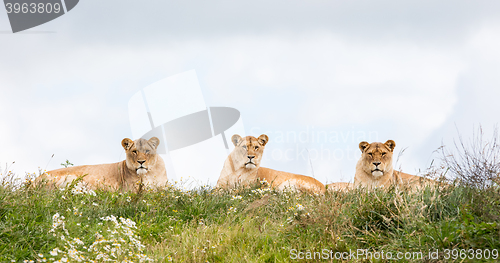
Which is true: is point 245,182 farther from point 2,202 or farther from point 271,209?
point 2,202

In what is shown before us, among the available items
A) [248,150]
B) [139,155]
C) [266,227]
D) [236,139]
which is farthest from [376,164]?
[139,155]

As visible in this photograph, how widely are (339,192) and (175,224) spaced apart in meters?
2.97

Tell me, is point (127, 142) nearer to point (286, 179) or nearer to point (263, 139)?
point (263, 139)

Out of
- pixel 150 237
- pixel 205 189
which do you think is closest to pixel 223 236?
pixel 150 237

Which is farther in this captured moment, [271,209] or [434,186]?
[271,209]

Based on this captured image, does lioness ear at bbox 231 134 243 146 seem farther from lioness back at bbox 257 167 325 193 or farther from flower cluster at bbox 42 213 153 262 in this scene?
flower cluster at bbox 42 213 153 262

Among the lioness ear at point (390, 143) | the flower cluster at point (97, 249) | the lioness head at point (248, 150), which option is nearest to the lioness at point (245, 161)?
the lioness head at point (248, 150)

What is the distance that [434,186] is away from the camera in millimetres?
6418

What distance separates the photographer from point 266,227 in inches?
265

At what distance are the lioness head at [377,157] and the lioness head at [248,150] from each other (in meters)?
2.81

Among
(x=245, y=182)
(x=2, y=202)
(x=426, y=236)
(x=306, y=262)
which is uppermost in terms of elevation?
(x=245, y=182)

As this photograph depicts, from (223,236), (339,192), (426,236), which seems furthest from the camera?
(339,192)

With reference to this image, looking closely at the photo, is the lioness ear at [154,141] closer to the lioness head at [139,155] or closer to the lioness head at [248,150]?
the lioness head at [139,155]

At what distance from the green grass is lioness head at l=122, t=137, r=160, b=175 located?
11.4 feet
